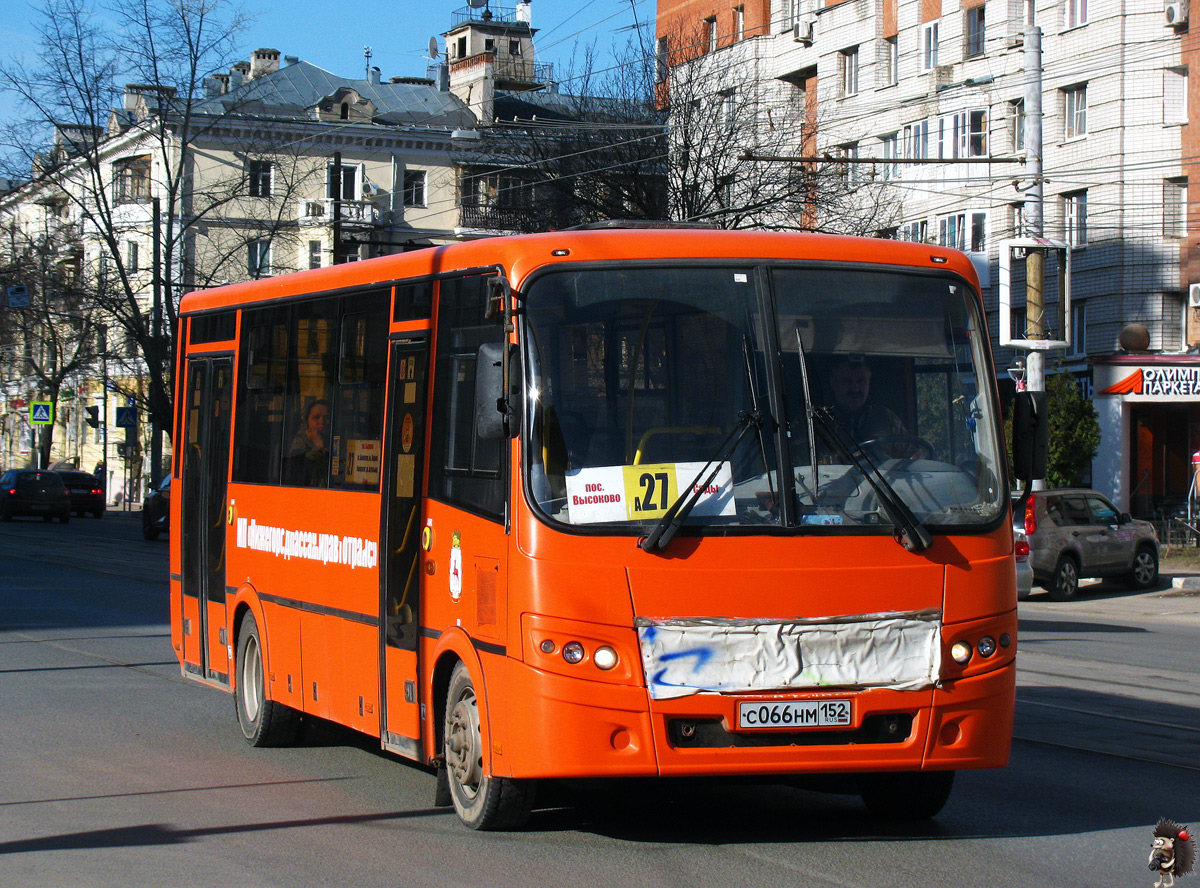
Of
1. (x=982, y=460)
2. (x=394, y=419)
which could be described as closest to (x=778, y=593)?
(x=982, y=460)

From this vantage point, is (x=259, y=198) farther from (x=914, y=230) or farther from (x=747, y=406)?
(x=747, y=406)

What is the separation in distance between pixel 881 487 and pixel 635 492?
1040 millimetres

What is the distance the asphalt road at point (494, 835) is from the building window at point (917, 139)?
36006mm

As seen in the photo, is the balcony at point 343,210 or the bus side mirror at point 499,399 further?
→ the balcony at point 343,210

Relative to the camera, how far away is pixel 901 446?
713 centimetres

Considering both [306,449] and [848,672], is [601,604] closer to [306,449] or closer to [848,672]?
A: [848,672]

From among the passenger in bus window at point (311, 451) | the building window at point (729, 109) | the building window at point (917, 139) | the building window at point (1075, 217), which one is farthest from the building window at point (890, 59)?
the passenger in bus window at point (311, 451)

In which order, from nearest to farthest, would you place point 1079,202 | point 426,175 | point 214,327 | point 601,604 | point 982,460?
point 601,604 < point 982,460 < point 214,327 < point 1079,202 < point 426,175

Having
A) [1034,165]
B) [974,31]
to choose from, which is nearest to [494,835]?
[1034,165]

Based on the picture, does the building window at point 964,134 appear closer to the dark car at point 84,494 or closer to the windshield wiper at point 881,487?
the dark car at point 84,494

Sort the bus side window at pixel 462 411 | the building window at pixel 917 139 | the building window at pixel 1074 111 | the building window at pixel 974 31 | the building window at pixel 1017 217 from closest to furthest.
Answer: the bus side window at pixel 462 411 < the building window at pixel 1074 111 < the building window at pixel 1017 217 < the building window at pixel 974 31 < the building window at pixel 917 139

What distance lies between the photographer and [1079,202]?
42.6 metres

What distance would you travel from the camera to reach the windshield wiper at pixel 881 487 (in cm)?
689

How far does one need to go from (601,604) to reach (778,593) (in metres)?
0.71
